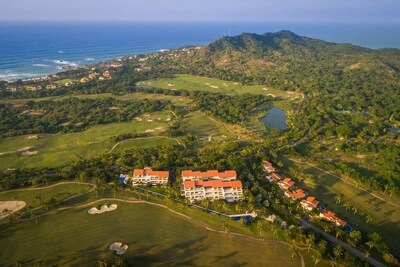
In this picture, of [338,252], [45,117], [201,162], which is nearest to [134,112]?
[45,117]

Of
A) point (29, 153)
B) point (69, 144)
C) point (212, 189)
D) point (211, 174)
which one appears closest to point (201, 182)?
point (212, 189)

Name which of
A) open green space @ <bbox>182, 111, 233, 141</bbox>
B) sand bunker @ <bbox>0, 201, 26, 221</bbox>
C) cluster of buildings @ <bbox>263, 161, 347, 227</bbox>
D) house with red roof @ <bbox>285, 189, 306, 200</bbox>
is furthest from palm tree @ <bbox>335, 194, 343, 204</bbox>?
sand bunker @ <bbox>0, 201, 26, 221</bbox>

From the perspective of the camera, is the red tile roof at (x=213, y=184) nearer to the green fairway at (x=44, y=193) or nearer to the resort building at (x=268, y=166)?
the resort building at (x=268, y=166)

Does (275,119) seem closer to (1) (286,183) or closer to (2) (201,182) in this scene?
(1) (286,183)

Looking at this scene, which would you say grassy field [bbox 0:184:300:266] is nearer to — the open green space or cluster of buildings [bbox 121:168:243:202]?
cluster of buildings [bbox 121:168:243:202]

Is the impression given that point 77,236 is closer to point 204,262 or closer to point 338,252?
point 204,262

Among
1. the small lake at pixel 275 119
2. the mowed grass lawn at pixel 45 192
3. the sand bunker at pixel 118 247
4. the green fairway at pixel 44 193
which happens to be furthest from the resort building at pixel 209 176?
the small lake at pixel 275 119
